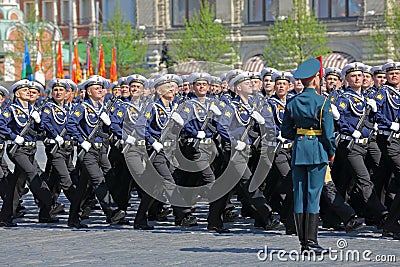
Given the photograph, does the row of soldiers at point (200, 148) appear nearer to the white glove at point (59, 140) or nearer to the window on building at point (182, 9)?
the white glove at point (59, 140)

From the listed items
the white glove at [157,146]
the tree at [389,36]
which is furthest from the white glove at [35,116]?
the tree at [389,36]

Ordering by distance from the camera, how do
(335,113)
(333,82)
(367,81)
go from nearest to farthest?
(335,113), (367,81), (333,82)

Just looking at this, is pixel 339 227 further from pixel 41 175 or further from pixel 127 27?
pixel 127 27

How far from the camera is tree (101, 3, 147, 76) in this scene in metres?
52.5

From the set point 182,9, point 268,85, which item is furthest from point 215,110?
Answer: point 182,9

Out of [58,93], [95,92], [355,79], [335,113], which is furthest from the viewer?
[58,93]

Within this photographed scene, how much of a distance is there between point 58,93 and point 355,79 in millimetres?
3863

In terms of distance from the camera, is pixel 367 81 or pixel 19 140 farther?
pixel 367 81

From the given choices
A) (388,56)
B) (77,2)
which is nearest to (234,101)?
(388,56)

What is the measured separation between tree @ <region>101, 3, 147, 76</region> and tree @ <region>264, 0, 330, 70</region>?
23.4 ft

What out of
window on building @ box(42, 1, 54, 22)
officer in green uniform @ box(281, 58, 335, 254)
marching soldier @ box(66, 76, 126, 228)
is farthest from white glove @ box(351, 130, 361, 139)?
window on building @ box(42, 1, 54, 22)

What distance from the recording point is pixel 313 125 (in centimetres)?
988

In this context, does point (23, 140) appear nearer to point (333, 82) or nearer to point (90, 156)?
point (90, 156)

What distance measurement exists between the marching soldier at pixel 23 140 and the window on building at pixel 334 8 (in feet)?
125
